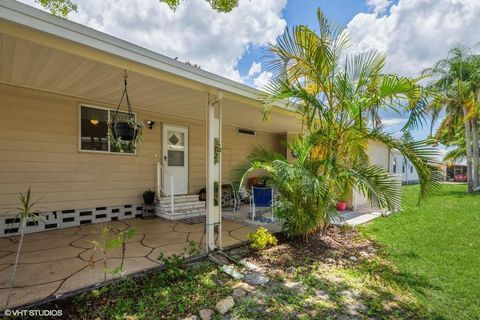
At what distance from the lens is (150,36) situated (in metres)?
7.50

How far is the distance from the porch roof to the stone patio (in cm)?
232

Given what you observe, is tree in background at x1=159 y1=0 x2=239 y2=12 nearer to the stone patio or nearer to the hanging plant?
the hanging plant

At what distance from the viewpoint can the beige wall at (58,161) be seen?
4.27m

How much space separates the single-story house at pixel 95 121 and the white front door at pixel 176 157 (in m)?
0.03

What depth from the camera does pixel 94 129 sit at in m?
5.19

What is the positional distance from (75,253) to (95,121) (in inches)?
109

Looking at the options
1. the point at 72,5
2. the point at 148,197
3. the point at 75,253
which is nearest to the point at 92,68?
the point at 75,253

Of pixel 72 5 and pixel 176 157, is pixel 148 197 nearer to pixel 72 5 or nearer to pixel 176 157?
pixel 176 157

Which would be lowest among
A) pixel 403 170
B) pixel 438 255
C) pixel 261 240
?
pixel 438 255

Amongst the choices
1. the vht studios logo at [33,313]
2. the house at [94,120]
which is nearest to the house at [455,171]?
the house at [94,120]

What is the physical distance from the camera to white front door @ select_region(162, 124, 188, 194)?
251 inches

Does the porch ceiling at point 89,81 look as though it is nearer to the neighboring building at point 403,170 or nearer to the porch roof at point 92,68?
the porch roof at point 92,68

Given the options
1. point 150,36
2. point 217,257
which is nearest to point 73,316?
point 217,257

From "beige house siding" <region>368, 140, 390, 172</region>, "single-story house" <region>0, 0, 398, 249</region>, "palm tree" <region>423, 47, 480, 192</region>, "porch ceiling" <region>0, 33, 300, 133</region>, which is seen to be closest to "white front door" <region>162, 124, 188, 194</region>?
"single-story house" <region>0, 0, 398, 249</region>
